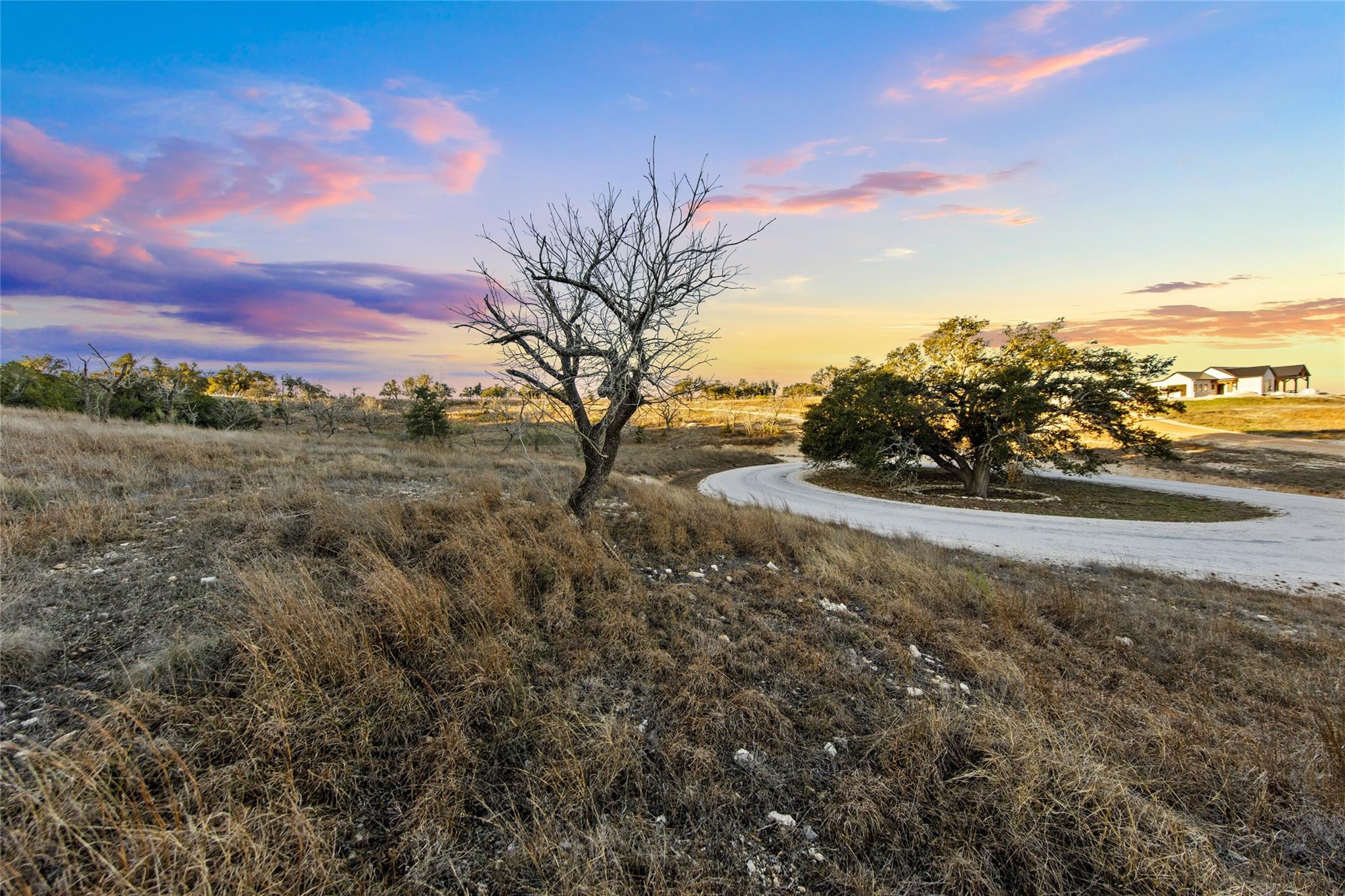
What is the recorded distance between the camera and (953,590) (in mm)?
6367

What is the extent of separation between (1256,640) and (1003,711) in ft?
17.2

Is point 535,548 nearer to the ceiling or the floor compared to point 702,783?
nearer to the ceiling

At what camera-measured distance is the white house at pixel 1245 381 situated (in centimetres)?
8375

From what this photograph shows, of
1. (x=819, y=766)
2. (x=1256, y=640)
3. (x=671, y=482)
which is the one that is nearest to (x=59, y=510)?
(x=819, y=766)

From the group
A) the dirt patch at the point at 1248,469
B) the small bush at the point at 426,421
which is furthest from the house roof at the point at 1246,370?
the small bush at the point at 426,421

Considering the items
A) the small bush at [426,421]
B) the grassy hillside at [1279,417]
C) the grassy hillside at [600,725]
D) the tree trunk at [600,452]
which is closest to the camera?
the grassy hillside at [600,725]

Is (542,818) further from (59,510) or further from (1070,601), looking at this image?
(59,510)

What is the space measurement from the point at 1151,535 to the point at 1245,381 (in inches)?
4473

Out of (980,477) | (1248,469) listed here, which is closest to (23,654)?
(980,477)

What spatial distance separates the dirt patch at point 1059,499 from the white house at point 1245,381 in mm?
92660

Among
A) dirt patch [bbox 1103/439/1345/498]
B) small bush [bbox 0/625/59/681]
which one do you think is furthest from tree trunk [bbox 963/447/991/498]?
small bush [bbox 0/625/59/681]

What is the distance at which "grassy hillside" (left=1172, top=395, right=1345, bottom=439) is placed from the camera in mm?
35844

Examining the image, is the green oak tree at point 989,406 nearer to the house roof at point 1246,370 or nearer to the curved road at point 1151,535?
the curved road at point 1151,535

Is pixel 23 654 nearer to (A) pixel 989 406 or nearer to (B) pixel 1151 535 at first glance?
(B) pixel 1151 535
